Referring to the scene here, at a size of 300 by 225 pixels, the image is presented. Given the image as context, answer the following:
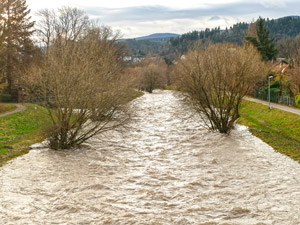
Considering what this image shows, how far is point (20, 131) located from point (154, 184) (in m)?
15.3

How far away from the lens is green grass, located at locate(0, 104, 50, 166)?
20.9 metres

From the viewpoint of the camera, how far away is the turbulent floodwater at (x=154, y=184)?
1230 centimetres

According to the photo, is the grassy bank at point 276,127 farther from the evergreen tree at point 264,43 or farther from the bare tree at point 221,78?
the evergreen tree at point 264,43

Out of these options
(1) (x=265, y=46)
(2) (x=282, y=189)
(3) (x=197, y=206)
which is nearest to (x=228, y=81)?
(2) (x=282, y=189)

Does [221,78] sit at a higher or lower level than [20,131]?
higher

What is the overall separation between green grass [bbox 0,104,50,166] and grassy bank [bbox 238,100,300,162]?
1601cm

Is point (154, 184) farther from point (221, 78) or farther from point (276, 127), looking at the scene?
point (276, 127)

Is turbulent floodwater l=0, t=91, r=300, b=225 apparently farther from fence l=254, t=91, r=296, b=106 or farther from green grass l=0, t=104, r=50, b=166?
fence l=254, t=91, r=296, b=106

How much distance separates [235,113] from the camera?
2711cm

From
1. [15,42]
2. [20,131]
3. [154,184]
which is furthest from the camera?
[15,42]

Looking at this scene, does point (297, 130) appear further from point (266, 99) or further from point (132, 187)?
point (266, 99)

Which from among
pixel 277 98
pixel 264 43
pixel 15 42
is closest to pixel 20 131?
pixel 15 42

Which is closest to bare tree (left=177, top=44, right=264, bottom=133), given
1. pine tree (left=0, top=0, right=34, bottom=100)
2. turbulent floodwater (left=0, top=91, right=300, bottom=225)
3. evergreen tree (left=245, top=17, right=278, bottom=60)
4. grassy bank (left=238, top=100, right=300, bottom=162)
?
turbulent floodwater (left=0, top=91, right=300, bottom=225)

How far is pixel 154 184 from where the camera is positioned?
51.4 ft
